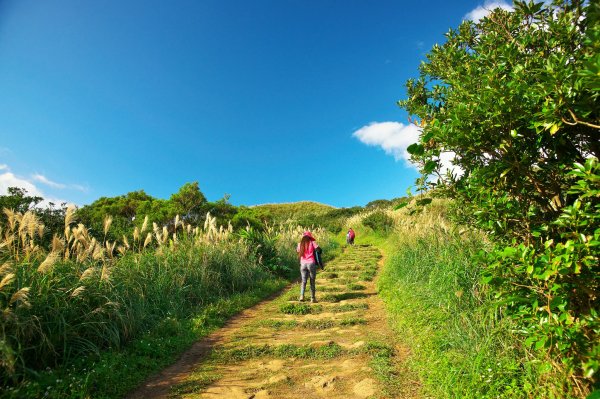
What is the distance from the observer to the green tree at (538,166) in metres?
2.43

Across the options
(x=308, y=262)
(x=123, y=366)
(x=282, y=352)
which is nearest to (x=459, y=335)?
(x=282, y=352)

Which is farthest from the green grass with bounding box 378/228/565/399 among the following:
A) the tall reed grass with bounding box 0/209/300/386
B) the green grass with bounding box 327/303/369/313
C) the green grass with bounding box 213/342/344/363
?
the tall reed grass with bounding box 0/209/300/386

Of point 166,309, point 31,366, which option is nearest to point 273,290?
point 166,309

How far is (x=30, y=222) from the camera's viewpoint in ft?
18.1

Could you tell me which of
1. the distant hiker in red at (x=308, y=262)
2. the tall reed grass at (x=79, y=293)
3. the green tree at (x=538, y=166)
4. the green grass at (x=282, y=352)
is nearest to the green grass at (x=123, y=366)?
the tall reed grass at (x=79, y=293)

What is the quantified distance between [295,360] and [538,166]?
3992 mm

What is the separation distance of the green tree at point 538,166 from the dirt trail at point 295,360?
1971 millimetres

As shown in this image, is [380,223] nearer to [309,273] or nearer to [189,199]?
[189,199]

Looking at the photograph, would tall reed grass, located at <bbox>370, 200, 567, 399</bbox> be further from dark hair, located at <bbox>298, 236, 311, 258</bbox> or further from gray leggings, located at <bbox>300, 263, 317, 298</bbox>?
dark hair, located at <bbox>298, 236, 311, 258</bbox>

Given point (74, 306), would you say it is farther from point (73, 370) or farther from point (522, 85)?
point (522, 85)

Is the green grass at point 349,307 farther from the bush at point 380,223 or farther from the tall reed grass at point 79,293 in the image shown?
the bush at point 380,223

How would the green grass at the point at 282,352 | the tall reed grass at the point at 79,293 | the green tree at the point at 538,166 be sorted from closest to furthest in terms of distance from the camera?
the green tree at the point at 538,166
the tall reed grass at the point at 79,293
the green grass at the point at 282,352

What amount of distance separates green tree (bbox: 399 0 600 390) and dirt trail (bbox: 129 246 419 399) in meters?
1.97

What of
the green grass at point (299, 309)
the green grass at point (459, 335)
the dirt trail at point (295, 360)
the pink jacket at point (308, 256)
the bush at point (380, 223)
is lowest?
the dirt trail at point (295, 360)
